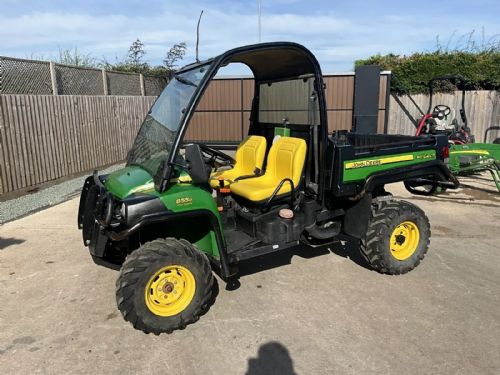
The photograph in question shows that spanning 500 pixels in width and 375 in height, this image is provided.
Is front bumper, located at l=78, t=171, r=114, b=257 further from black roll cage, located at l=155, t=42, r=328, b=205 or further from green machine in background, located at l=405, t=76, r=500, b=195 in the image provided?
green machine in background, located at l=405, t=76, r=500, b=195

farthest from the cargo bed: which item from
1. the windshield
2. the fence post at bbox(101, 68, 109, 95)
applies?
the fence post at bbox(101, 68, 109, 95)

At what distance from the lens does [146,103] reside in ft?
40.7

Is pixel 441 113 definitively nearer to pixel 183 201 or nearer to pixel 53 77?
pixel 183 201

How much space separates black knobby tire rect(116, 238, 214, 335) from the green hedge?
11.6m

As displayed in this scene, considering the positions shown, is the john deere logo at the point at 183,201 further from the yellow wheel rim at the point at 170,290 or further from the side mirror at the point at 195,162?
the yellow wheel rim at the point at 170,290

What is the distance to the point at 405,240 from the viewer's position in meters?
4.25

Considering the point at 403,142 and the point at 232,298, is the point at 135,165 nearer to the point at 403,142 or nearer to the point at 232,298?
the point at 232,298

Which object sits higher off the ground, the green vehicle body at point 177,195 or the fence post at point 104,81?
the fence post at point 104,81

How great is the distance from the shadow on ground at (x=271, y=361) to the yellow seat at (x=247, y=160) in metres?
1.81

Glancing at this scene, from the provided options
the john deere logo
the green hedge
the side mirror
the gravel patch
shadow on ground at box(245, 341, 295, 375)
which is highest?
the green hedge

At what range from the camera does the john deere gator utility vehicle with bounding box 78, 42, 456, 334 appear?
3.06 m

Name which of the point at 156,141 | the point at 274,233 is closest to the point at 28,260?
the point at 156,141

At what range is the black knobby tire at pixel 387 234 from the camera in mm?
3992

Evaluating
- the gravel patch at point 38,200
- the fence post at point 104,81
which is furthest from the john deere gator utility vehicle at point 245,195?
the fence post at point 104,81
